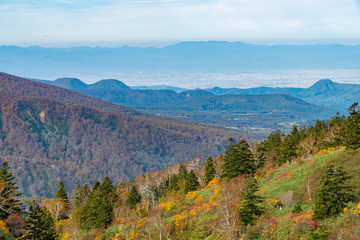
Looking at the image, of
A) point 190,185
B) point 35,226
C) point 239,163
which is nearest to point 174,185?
point 190,185

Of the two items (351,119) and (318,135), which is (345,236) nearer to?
(351,119)

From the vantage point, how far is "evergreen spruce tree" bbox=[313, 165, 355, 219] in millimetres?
26953

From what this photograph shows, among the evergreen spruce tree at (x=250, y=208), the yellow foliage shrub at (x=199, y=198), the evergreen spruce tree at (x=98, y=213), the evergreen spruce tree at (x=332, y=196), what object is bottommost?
the evergreen spruce tree at (x=98, y=213)

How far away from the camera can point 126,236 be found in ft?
140

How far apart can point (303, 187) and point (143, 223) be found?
19459mm

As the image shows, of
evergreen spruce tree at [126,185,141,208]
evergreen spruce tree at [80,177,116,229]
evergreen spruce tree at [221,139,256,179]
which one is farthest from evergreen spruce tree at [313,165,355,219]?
evergreen spruce tree at [126,185,141,208]

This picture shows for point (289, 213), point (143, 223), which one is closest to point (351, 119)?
point (289, 213)

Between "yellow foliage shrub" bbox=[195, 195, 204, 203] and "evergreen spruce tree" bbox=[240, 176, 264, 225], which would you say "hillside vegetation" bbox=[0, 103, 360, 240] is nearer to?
"evergreen spruce tree" bbox=[240, 176, 264, 225]

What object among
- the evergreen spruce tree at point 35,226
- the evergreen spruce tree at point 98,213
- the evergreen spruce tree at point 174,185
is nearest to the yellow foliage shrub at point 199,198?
the evergreen spruce tree at point 98,213

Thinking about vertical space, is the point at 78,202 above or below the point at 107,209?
below

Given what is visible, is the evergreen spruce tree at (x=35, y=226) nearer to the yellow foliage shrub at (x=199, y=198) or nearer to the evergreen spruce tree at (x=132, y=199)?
the evergreen spruce tree at (x=132, y=199)

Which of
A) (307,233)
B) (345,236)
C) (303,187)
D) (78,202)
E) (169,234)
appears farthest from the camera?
(78,202)

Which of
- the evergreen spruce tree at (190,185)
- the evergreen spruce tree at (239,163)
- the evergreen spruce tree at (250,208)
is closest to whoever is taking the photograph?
the evergreen spruce tree at (250,208)

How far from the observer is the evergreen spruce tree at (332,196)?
27.0 meters
